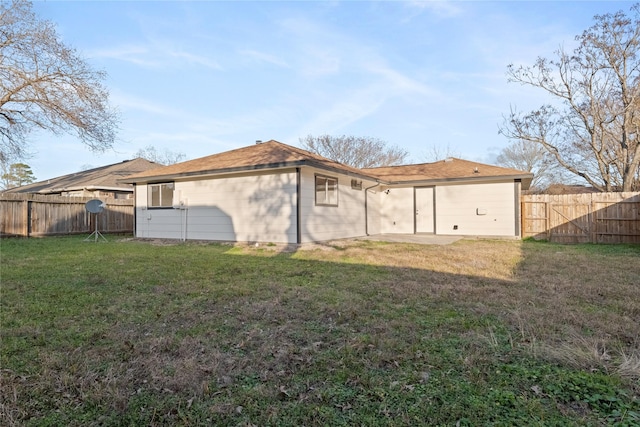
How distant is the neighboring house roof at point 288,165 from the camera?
9656mm

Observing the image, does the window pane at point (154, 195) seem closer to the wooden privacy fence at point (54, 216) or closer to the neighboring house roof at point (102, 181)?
the wooden privacy fence at point (54, 216)

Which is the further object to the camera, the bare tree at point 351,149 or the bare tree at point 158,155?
the bare tree at point 158,155

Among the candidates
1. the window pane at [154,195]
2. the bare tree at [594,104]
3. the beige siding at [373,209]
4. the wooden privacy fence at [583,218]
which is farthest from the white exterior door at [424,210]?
the window pane at [154,195]

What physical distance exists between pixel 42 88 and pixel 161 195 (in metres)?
5.70

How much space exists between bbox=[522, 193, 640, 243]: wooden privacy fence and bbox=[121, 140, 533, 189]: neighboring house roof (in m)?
1.19

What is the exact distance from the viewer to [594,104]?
16812 millimetres

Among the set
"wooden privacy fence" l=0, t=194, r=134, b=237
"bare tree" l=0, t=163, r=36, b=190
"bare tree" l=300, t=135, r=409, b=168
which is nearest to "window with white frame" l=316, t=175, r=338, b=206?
"wooden privacy fence" l=0, t=194, r=134, b=237

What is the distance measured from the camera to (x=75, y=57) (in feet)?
41.1

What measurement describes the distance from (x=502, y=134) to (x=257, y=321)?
1951 cm

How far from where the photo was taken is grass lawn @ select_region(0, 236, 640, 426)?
1.89 metres

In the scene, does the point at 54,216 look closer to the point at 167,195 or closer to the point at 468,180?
the point at 167,195

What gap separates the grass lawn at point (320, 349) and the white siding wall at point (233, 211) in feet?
14.3

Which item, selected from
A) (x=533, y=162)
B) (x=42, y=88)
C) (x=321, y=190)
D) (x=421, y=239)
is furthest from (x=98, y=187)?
(x=533, y=162)

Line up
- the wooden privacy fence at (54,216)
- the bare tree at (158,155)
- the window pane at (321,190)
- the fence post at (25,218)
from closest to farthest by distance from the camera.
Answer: the window pane at (321,190) → the wooden privacy fence at (54,216) → the fence post at (25,218) → the bare tree at (158,155)
